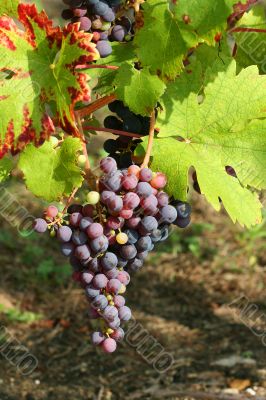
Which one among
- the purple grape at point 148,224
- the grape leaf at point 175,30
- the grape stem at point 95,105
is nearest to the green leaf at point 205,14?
the grape leaf at point 175,30

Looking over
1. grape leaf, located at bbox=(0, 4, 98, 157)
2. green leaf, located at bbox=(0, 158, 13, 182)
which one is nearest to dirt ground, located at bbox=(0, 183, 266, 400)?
green leaf, located at bbox=(0, 158, 13, 182)

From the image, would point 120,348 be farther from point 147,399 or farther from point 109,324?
point 109,324

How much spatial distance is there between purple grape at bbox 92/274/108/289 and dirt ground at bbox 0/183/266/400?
1644mm

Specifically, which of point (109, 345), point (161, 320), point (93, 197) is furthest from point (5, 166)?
point (161, 320)

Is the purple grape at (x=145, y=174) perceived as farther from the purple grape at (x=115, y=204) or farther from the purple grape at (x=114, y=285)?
the purple grape at (x=114, y=285)

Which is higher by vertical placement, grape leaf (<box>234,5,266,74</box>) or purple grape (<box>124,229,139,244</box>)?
grape leaf (<box>234,5,266,74</box>)

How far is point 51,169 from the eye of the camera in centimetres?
141

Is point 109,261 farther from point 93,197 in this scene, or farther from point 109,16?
point 109,16

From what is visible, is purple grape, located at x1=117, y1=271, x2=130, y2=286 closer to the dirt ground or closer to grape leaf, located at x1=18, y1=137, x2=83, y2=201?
grape leaf, located at x1=18, y1=137, x2=83, y2=201

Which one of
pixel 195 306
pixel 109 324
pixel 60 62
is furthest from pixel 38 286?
pixel 60 62

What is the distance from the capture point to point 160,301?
4176mm

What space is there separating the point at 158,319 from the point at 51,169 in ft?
8.70

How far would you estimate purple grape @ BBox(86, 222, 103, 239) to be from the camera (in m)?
1.37

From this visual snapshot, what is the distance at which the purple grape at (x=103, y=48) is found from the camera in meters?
1.41
